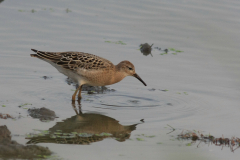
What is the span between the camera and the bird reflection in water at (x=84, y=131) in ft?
22.2

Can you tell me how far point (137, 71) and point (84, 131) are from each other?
4831 millimetres

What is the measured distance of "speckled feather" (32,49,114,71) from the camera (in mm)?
10266

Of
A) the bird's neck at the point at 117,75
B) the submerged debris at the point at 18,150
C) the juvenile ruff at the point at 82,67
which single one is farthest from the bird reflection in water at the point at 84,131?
the bird's neck at the point at 117,75

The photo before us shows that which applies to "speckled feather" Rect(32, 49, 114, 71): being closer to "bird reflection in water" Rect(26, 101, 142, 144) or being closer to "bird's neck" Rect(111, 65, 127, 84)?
"bird's neck" Rect(111, 65, 127, 84)

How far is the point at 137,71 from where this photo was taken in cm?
1203

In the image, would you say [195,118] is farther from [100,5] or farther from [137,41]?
[100,5]

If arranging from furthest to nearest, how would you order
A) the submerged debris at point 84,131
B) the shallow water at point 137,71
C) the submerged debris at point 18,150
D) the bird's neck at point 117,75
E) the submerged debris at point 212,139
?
the bird's neck at point 117,75
the submerged debris at point 212,139
the submerged debris at point 84,131
the submerged debris at point 18,150
the shallow water at point 137,71

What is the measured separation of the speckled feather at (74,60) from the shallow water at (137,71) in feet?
2.38

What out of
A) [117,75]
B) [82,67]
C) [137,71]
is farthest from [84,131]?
[137,71]

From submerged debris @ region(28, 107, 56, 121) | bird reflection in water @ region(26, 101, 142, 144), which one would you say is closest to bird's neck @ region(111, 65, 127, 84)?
bird reflection in water @ region(26, 101, 142, 144)

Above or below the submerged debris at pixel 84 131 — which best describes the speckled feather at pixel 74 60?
above

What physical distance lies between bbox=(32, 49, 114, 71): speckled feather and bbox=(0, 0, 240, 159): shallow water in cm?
72

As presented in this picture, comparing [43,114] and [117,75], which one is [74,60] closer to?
[117,75]

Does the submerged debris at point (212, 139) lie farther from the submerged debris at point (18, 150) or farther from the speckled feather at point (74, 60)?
the speckled feather at point (74, 60)
